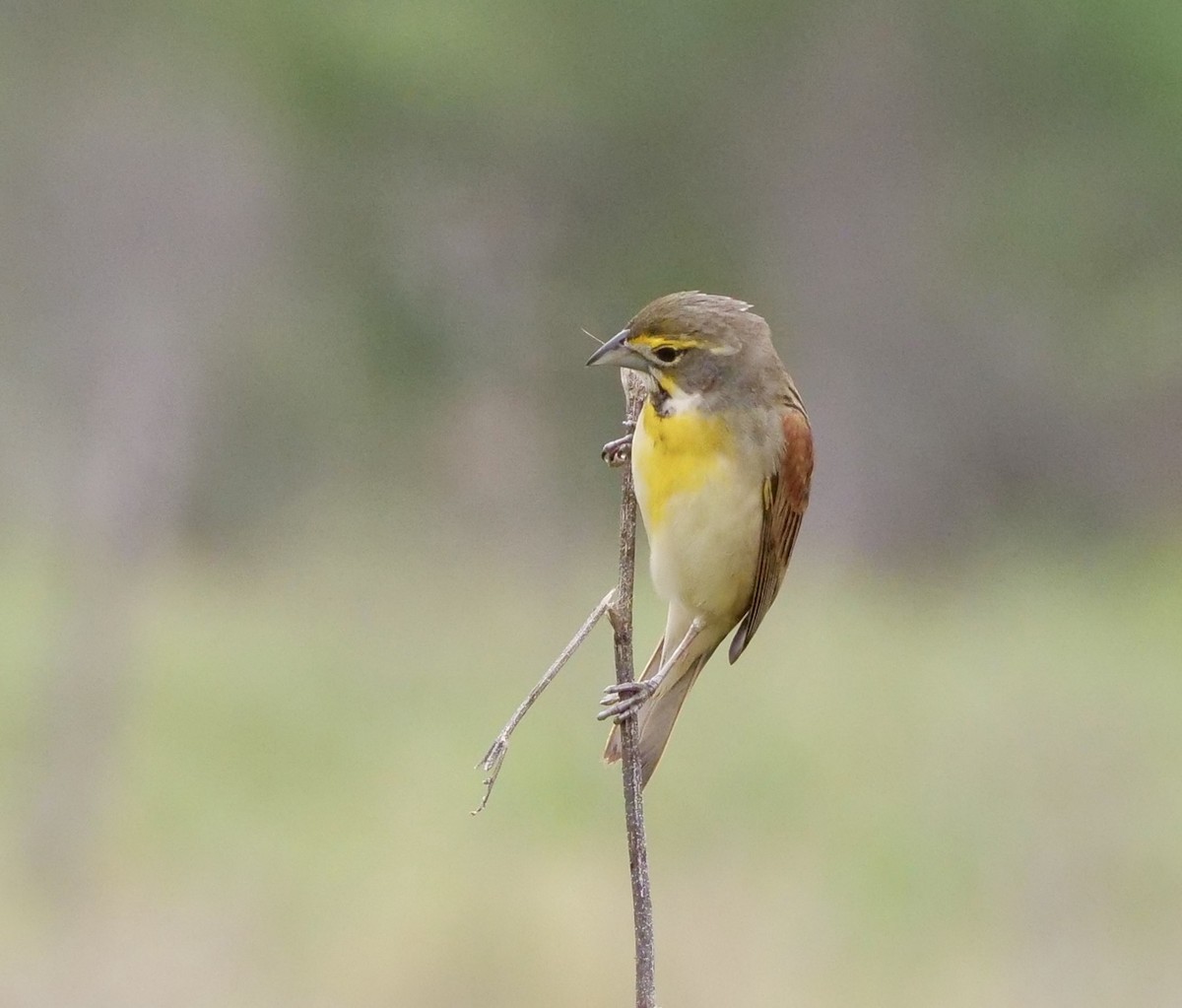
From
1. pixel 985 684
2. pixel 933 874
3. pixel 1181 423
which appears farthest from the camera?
pixel 1181 423

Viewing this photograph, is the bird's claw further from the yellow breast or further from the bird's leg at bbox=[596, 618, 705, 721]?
the bird's leg at bbox=[596, 618, 705, 721]

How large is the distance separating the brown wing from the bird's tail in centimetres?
23

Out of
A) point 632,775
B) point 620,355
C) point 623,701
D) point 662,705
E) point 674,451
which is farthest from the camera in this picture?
point 662,705

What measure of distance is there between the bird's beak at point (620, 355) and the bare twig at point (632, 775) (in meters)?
0.23

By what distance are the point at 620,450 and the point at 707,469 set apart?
8.1 inches

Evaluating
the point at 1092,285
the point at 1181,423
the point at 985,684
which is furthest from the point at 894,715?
the point at 1181,423

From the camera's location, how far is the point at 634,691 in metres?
2.90

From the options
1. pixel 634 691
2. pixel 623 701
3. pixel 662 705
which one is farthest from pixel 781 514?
pixel 634 691

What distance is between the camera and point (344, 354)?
15.7 metres

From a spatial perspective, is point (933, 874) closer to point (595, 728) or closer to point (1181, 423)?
point (595, 728)

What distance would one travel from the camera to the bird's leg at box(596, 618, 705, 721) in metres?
2.85

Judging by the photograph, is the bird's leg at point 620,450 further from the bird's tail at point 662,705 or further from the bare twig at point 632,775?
the bird's tail at point 662,705

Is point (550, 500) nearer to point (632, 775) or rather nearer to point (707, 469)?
point (707, 469)

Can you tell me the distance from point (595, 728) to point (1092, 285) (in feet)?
21.3
